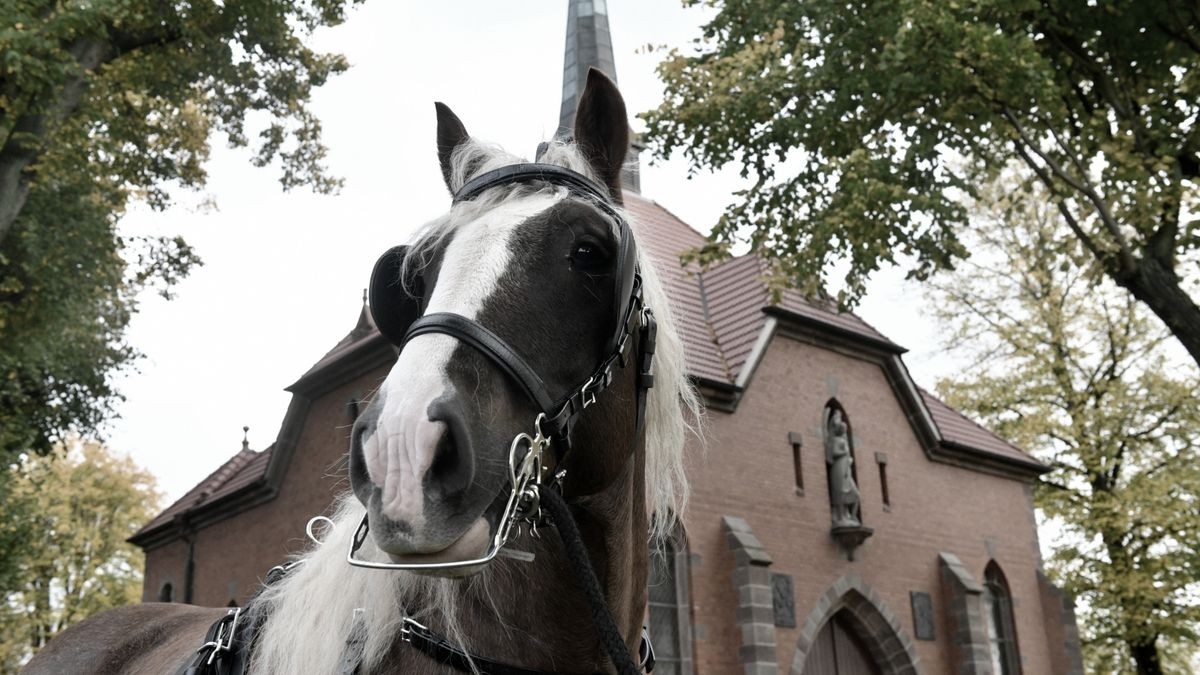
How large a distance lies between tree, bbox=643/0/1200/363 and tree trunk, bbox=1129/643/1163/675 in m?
16.6

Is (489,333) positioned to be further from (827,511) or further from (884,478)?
(884,478)

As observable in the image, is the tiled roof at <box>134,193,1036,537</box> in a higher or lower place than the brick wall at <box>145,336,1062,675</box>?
higher

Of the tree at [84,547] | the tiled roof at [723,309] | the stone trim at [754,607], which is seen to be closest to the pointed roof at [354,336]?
the tiled roof at [723,309]

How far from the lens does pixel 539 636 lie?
2326 millimetres

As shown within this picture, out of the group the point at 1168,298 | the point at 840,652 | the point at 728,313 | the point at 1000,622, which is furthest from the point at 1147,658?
the point at 1168,298

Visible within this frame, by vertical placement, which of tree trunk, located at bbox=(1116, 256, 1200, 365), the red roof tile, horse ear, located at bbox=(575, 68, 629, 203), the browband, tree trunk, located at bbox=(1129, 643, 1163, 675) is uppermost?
the red roof tile

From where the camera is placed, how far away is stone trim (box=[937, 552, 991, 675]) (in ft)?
67.8

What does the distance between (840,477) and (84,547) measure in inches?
1264

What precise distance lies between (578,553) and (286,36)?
51.1 feet

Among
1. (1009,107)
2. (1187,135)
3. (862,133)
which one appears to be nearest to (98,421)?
(862,133)

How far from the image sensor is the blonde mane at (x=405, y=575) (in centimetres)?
231

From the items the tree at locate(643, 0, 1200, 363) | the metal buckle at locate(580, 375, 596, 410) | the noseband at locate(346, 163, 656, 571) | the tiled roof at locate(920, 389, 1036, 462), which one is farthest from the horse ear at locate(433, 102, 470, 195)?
the tiled roof at locate(920, 389, 1036, 462)

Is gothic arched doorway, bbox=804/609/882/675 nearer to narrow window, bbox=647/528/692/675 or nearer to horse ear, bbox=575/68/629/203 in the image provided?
narrow window, bbox=647/528/692/675

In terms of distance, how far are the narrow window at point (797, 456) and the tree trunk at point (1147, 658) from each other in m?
11.4
